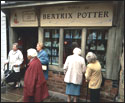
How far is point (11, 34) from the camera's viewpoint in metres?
5.47

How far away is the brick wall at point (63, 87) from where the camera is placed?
3.91 meters

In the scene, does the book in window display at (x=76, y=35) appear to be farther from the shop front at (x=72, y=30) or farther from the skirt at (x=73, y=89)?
the skirt at (x=73, y=89)

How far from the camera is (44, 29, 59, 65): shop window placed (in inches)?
186

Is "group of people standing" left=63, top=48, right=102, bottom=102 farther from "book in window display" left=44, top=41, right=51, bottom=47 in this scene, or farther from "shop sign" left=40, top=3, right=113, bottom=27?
"book in window display" left=44, top=41, right=51, bottom=47

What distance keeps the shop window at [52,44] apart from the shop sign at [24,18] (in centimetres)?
64

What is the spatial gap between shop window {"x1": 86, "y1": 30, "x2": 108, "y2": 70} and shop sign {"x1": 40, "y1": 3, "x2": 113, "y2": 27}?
0.32 metres

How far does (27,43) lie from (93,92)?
3964mm

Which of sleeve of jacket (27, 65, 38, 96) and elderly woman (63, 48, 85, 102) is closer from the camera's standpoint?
sleeve of jacket (27, 65, 38, 96)

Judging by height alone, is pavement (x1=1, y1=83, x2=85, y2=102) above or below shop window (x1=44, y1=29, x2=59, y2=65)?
below

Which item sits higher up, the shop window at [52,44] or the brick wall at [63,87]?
the shop window at [52,44]

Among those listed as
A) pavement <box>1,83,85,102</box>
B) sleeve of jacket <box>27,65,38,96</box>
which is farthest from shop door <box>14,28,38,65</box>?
sleeve of jacket <box>27,65,38,96</box>

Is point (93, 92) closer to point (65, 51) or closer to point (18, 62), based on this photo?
point (65, 51)

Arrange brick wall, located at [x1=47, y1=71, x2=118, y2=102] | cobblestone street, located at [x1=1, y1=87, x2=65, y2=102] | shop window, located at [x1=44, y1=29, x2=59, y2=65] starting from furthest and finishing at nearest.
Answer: shop window, located at [x1=44, y1=29, x2=59, y2=65] → cobblestone street, located at [x1=1, y1=87, x2=65, y2=102] → brick wall, located at [x1=47, y1=71, x2=118, y2=102]

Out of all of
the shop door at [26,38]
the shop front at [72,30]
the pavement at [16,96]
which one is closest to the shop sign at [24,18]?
the shop front at [72,30]
